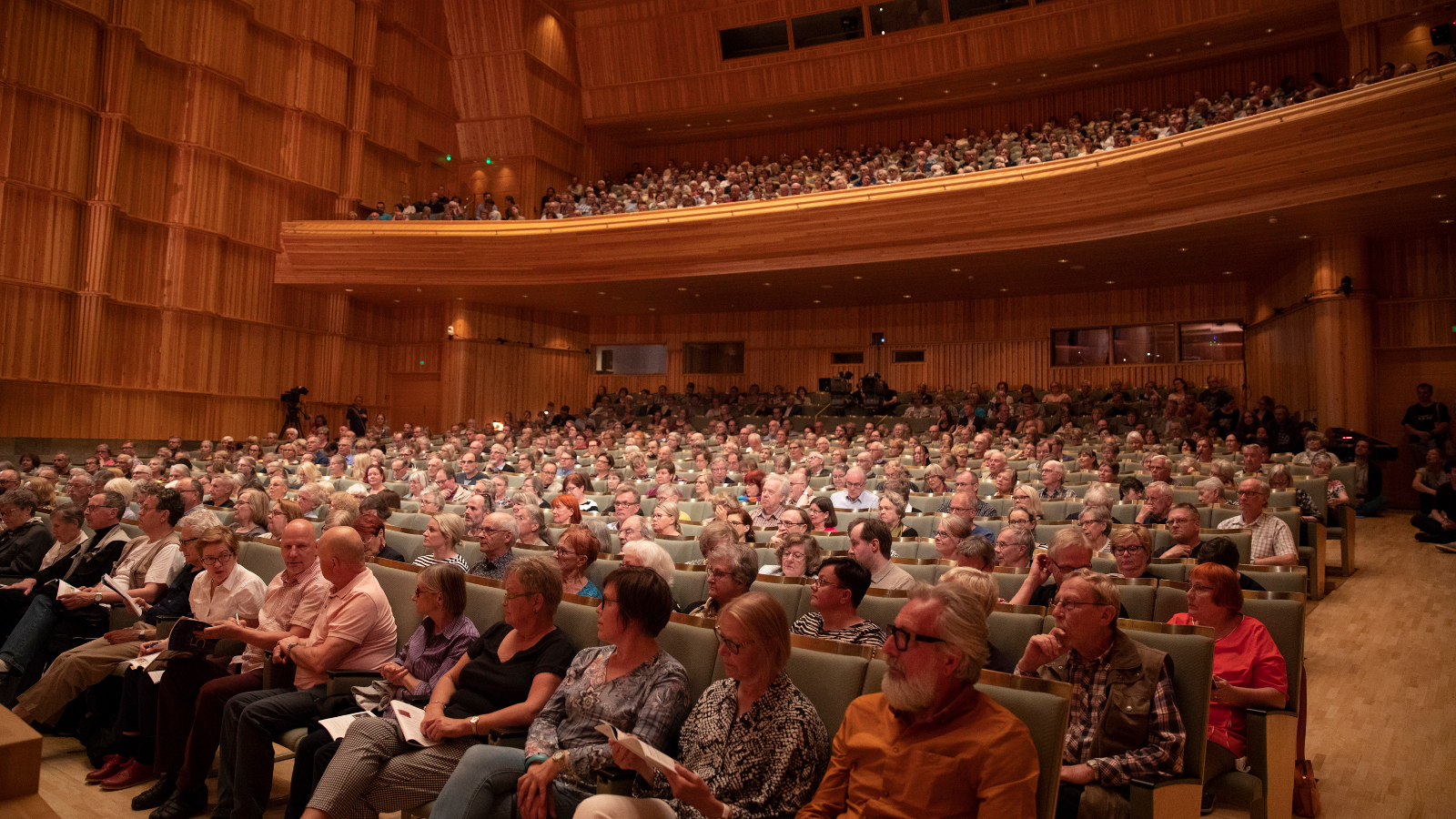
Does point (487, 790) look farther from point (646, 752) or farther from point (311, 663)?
point (311, 663)

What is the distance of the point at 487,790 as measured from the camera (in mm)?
1931

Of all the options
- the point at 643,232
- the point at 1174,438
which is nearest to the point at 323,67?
the point at 643,232

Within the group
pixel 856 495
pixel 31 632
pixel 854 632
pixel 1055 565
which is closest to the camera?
pixel 854 632

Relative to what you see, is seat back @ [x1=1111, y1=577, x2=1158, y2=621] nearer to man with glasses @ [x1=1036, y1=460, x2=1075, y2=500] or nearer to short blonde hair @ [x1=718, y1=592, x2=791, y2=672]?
short blonde hair @ [x1=718, y1=592, x2=791, y2=672]

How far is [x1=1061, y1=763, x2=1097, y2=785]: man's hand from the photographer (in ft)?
5.97

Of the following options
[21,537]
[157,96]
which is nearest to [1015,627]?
[21,537]

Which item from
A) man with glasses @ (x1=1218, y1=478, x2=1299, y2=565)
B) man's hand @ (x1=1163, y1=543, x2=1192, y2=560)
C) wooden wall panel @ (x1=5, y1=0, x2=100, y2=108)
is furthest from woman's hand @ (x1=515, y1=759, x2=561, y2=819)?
wooden wall panel @ (x1=5, y1=0, x2=100, y2=108)

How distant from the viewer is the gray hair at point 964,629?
5.12 feet

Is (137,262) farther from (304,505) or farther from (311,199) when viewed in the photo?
(304,505)

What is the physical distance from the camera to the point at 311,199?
12953 millimetres

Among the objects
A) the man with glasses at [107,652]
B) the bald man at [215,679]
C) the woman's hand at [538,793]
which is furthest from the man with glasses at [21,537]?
the woman's hand at [538,793]

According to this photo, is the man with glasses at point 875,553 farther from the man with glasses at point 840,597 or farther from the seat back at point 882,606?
the man with glasses at point 840,597

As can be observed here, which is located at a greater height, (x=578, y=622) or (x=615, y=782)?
(x=578, y=622)

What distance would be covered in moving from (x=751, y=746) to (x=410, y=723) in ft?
3.09
